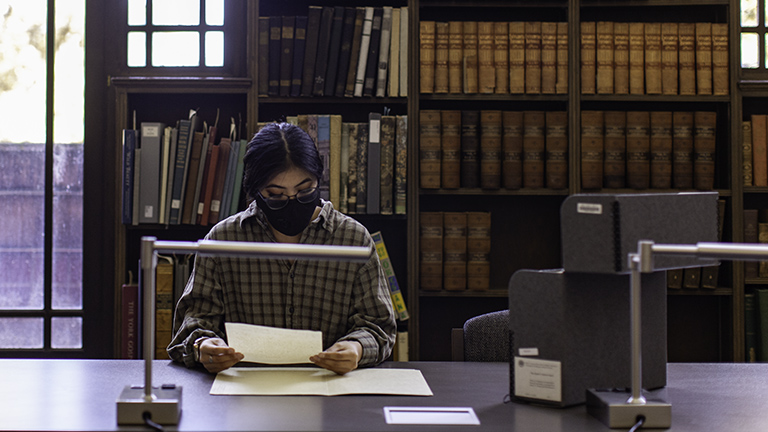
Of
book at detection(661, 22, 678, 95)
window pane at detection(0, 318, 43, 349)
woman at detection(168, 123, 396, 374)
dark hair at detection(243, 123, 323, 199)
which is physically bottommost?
window pane at detection(0, 318, 43, 349)

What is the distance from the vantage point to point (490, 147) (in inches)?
103

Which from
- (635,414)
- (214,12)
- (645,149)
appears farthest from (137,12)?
(635,414)

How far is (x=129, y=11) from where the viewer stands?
108 inches

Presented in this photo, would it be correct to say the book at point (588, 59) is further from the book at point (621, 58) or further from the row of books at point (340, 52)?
the row of books at point (340, 52)

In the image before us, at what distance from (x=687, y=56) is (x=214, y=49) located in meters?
1.83

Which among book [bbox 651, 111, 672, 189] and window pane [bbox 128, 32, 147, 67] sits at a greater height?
window pane [bbox 128, 32, 147, 67]

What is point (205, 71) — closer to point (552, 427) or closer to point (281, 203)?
point (281, 203)

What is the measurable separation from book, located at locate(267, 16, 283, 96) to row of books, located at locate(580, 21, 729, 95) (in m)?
1.14

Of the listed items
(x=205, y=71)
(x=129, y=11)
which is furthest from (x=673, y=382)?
(x=129, y=11)

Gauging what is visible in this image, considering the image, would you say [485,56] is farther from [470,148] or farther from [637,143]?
[637,143]

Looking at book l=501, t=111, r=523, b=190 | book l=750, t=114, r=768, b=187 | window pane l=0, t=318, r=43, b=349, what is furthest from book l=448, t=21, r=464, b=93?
window pane l=0, t=318, r=43, b=349

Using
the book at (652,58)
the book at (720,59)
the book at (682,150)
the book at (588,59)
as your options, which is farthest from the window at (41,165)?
the book at (720,59)

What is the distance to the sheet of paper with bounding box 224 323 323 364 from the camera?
4.63ft

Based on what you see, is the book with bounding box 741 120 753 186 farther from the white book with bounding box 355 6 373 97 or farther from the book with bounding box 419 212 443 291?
the white book with bounding box 355 6 373 97
